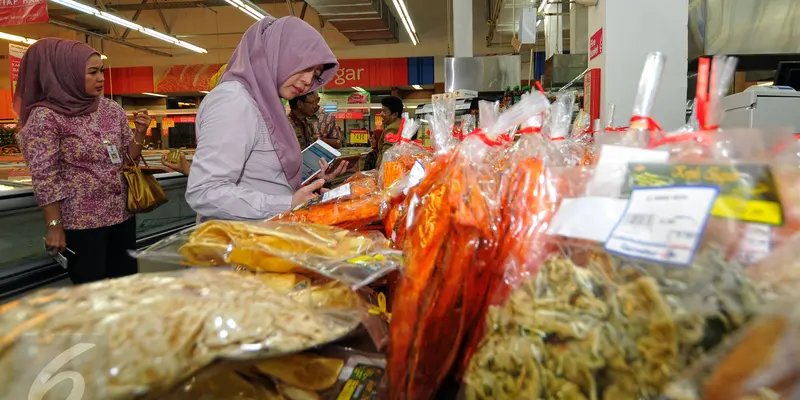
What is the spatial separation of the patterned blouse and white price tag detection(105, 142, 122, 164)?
0.05 ft

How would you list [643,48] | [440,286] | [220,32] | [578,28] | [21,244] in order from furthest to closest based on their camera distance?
[220,32] → [578,28] → [643,48] → [21,244] → [440,286]

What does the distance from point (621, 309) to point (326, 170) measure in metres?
1.44

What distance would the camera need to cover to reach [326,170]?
6.03ft

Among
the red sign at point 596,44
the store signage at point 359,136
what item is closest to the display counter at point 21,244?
the red sign at point 596,44

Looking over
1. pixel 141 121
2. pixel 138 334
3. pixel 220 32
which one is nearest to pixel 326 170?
pixel 138 334

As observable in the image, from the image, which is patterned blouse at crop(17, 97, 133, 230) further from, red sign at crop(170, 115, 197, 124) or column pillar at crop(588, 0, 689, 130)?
red sign at crop(170, 115, 197, 124)

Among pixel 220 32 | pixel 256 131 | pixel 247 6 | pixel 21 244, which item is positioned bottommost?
pixel 21 244

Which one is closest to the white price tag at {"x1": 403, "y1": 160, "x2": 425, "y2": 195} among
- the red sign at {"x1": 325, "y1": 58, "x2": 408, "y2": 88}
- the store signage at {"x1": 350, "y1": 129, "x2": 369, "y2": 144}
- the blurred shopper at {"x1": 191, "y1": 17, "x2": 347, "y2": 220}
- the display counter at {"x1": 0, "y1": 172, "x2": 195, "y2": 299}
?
the blurred shopper at {"x1": 191, "y1": 17, "x2": 347, "y2": 220}

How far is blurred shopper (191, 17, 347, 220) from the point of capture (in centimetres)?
163

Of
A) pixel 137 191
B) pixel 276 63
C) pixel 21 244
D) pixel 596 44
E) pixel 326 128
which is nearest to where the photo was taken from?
pixel 276 63

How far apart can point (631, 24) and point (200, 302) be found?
3.53m

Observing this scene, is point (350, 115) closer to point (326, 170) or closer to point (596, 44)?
point (596, 44)

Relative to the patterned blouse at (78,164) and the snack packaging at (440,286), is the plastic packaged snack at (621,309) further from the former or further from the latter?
the patterned blouse at (78,164)

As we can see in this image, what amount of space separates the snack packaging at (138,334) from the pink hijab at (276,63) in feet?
4.25
